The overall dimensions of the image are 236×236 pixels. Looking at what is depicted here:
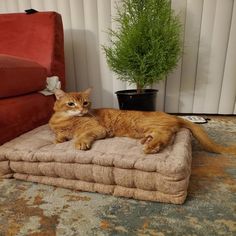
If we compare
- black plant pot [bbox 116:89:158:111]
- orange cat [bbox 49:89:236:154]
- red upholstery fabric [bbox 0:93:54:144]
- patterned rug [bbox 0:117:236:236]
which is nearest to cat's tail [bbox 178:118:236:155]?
orange cat [bbox 49:89:236:154]

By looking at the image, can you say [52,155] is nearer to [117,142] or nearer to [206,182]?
[117,142]

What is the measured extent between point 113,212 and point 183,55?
127cm

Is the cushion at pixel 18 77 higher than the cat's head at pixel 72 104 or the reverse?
higher

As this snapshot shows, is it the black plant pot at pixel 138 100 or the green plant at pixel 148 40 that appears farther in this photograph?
the black plant pot at pixel 138 100

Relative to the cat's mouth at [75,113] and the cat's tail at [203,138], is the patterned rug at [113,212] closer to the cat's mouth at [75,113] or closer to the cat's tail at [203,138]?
the cat's tail at [203,138]

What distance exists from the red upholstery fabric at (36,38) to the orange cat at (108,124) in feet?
1.36

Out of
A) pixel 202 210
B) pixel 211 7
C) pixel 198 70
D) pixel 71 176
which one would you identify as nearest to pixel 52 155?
pixel 71 176

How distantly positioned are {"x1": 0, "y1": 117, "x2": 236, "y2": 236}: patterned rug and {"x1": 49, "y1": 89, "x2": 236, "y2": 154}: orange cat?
0.65 feet

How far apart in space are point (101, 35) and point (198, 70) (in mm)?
775

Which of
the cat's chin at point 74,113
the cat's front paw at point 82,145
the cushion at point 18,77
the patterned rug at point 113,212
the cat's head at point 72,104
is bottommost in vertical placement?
the patterned rug at point 113,212

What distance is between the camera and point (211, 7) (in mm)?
1426

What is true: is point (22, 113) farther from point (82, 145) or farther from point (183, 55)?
point (183, 55)

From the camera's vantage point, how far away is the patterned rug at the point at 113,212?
573mm

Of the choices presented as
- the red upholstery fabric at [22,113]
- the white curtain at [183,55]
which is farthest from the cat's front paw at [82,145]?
the white curtain at [183,55]
